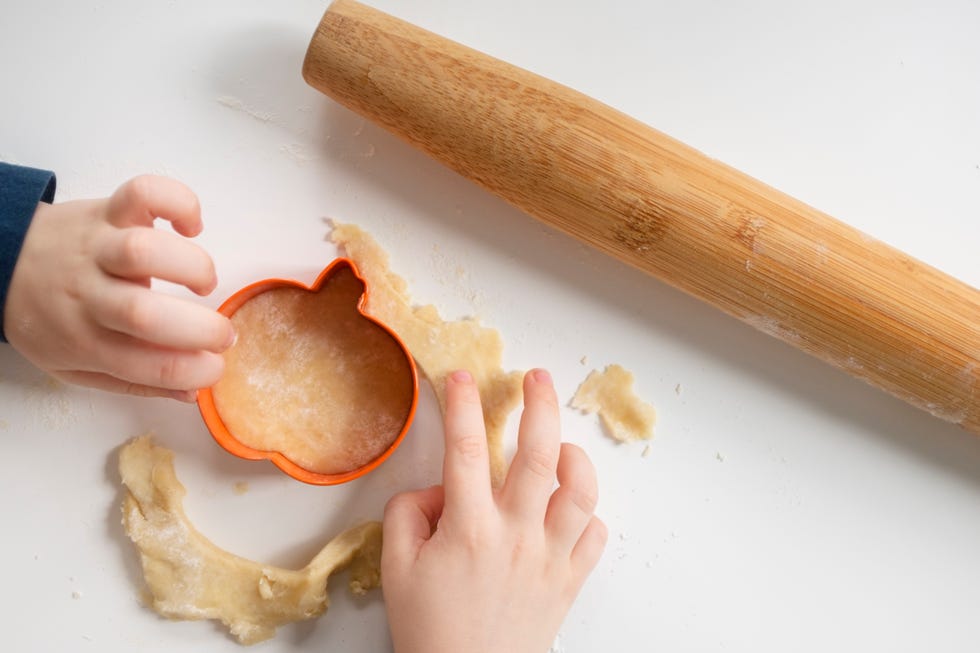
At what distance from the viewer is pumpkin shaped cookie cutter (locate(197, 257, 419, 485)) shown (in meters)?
0.97

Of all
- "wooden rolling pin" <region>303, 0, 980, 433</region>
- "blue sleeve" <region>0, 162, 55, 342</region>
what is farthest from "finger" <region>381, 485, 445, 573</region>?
"blue sleeve" <region>0, 162, 55, 342</region>

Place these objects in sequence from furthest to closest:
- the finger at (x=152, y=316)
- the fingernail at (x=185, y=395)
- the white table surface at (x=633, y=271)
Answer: the white table surface at (x=633, y=271)
the fingernail at (x=185, y=395)
the finger at (x=152, y=316)

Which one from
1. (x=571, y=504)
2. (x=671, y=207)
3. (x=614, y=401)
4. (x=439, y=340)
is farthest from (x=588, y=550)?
(x=671, y=207)

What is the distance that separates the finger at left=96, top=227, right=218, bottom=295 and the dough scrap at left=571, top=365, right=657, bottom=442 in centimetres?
53

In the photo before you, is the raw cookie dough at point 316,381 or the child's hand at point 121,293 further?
the raw cookie dough at point 316,381

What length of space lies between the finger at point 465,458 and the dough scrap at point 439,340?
2.2 inches

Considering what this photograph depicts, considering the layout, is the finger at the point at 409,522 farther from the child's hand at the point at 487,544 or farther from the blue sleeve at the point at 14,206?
the blue sleeve at the point at 14,206

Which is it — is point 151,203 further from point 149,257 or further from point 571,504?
point 571,504

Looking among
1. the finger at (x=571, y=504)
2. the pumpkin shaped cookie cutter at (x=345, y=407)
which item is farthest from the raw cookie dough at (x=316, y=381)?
the finger at (x=571, y=504)

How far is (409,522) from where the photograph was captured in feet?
3.24

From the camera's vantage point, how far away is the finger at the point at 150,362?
90 centimetres

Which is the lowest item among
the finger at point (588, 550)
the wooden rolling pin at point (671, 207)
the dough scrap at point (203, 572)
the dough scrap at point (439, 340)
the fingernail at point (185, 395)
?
the dough scrap at point (203, 572)

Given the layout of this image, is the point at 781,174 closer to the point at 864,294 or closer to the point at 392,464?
the point at 864,294

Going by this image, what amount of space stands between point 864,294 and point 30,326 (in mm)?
1006
